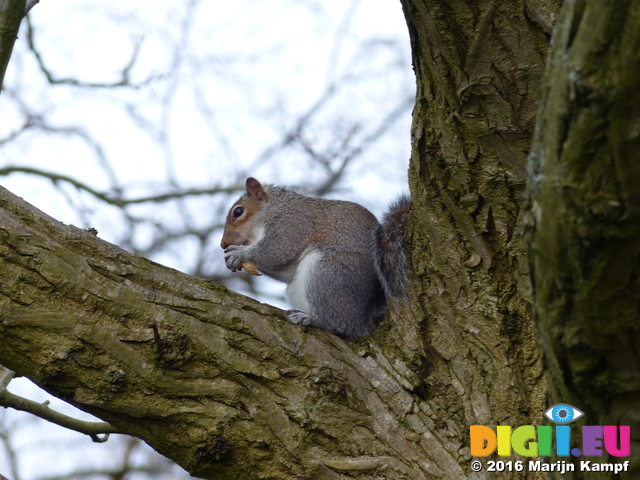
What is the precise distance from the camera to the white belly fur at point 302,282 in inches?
131

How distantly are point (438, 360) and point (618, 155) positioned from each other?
1419 mm

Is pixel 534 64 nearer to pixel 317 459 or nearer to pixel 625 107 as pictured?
pixel 625 107

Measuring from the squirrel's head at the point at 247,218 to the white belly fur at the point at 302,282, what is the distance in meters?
0.55

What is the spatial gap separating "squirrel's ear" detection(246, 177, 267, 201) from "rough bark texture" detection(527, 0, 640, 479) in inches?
117

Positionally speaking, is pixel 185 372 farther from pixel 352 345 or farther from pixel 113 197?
pixel 113 197

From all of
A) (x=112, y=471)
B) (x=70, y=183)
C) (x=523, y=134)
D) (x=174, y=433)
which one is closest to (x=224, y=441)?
(x=174, y=433)

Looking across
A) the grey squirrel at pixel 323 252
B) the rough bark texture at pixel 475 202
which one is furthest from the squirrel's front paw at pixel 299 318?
the rough bark texture at pixel 475 202

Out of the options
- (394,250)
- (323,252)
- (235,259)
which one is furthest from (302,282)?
(394,250)

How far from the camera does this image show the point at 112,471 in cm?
582

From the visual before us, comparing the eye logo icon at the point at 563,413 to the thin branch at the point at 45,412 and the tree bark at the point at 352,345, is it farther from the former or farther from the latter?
the thin branch at the point at 45,412

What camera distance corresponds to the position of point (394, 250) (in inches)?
115

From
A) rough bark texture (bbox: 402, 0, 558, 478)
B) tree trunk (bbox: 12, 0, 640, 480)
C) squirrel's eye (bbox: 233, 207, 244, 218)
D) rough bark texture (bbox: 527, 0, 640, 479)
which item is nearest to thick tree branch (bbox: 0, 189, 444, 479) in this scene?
tree trunk (bbox: 12, 0, 640, 480)

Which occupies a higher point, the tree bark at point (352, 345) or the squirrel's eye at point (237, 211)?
the squirrel's eye at point (237, 211)

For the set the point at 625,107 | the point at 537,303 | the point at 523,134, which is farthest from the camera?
the point at 523,134
